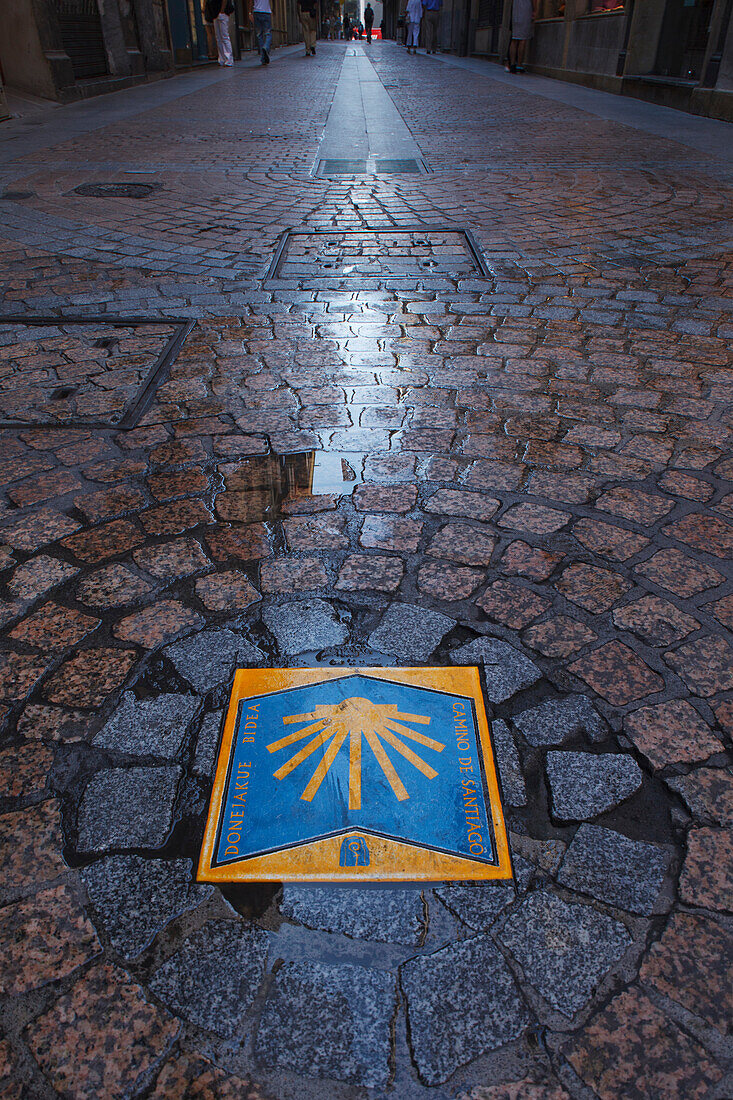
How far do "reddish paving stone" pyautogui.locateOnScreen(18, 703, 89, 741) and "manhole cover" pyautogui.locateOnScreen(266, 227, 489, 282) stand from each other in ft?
13.8

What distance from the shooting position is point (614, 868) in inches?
60.4

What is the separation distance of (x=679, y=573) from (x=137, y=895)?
192 cm

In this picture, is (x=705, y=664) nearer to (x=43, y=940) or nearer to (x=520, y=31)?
(x=43, y=940)

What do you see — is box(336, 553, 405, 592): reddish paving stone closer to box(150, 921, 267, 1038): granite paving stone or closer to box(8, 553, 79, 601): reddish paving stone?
box(8, 553, 79, 601): reddish paving stone

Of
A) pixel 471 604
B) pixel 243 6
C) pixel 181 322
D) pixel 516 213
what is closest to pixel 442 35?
pixel 243 6

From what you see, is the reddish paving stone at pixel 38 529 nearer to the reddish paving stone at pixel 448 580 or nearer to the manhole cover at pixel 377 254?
the reddish paving stone at pixel 448 580

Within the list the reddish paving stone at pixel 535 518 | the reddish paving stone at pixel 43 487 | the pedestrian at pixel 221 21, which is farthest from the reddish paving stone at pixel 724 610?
the pedestrian at pixel 221 21

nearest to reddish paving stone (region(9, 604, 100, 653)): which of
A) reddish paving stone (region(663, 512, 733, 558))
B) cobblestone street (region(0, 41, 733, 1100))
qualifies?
cobblestone street (region(0, 41, 733, 1100))

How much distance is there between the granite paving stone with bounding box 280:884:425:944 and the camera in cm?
143

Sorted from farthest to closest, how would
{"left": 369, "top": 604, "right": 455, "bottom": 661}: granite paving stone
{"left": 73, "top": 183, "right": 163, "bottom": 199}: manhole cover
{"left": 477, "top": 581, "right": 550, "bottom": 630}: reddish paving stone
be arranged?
{"left": 73, "top": 183, "right": 163, "bottom": 199}: manhole cover, {"left": 477, "top": 581, "right": 550, "bottom": 630}: reddish paving stone, {"left": 369, "top": 604, "right": 455, "bottom": 661}: granite paving stone

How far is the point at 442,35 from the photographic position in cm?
3659

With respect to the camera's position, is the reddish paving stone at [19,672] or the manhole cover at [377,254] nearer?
the reddish paving stone at [19,672]

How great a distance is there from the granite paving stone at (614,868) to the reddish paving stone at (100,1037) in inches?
34.7

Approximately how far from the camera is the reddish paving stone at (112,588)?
227 centimetres
